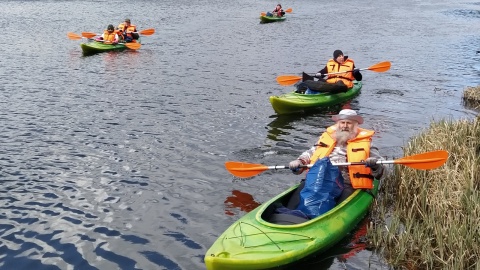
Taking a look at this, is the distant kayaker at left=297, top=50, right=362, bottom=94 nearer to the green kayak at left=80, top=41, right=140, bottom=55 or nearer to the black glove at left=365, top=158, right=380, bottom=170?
the black glove at left=365, top=158, right=380, bottom=170

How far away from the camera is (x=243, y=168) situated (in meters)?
8.64

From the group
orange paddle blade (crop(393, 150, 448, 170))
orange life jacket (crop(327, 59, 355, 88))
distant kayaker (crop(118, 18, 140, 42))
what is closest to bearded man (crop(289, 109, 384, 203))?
orange paddle blade (crop(393, 150, 448, 170))

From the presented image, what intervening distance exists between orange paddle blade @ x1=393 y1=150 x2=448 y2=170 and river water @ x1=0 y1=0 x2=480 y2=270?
52.5 inches

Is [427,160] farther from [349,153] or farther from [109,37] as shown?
[109,37]

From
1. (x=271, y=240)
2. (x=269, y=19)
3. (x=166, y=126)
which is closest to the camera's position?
(x=271, y=240)

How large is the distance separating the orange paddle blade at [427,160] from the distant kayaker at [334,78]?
6.54 meters

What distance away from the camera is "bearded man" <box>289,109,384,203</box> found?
25.5 ft

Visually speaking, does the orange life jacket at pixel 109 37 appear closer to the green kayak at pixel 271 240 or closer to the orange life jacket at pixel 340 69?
the orange life jacket at pixel 340 69

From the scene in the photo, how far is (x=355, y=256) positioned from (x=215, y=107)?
8160mm

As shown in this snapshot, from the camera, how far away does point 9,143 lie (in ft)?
36.0

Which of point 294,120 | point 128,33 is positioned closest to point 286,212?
point 294,120

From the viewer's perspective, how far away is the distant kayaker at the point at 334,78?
1420cm

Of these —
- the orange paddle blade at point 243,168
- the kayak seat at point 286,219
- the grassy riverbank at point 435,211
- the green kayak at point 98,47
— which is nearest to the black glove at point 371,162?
the grassy riverbank at point 435,211

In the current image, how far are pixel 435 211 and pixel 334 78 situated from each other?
26.7 feet
